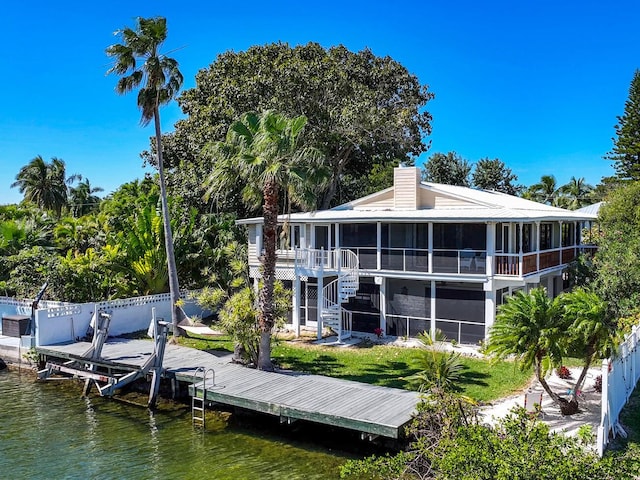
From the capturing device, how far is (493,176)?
50719 millimetres

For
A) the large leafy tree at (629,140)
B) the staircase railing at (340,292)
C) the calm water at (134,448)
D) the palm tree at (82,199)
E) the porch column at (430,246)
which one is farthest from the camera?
the palm tree at (82,199)

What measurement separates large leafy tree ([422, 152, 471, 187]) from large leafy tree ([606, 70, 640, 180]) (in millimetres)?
11749

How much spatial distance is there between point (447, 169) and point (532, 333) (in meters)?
39.0

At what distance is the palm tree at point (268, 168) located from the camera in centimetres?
1585

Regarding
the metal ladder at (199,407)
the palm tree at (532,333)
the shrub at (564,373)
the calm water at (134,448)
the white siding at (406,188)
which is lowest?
the calm water at (134,448)

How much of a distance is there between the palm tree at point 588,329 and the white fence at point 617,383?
38 centimetres

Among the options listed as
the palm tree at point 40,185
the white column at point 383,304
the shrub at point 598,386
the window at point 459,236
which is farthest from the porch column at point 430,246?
the palm tree at point 40,185

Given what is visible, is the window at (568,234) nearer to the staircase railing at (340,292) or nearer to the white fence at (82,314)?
the staircase railing at (340,292)

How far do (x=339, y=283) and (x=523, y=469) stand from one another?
14.5 m

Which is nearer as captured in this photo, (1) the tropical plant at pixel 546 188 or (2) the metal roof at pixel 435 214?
(2) the metal roof at pixel 435 214

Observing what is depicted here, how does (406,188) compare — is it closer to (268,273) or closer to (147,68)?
(268,273)

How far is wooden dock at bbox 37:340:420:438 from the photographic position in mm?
12703

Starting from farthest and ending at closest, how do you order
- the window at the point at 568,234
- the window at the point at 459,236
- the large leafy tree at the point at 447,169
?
the large leafy tree at the point at 447,169 → the window at the point at 568,234 → the window at the point at 459,236

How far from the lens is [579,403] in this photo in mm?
13945
